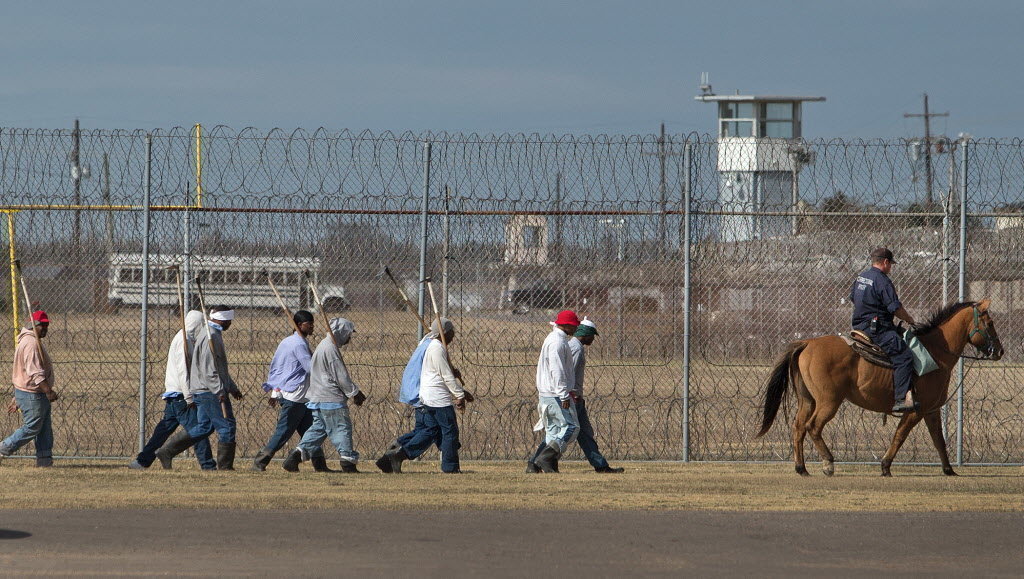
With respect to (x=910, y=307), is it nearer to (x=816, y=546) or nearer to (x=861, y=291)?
(x=861, y=291)

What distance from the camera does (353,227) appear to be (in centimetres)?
1306

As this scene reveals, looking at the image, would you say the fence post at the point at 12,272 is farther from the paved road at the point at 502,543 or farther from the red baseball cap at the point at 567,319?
the red baseball cap at the point at 567,319

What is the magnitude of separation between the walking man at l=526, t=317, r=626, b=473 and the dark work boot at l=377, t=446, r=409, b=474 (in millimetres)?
1189

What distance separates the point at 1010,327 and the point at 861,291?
12.3 feet

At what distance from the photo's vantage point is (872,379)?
12633mm

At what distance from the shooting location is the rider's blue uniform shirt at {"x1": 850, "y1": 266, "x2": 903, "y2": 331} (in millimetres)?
12180

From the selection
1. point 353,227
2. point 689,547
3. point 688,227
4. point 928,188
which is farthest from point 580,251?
point 689,547

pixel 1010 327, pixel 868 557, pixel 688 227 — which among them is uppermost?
pixel 688 227

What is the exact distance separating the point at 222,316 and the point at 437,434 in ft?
7.41

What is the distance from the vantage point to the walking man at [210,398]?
476 inches

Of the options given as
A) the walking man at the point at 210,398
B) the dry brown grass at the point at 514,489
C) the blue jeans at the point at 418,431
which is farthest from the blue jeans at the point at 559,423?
the walking man at the point at 210,398

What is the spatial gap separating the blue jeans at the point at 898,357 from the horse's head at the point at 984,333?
0.64 metres

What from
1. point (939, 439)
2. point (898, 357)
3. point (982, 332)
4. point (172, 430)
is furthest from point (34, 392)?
point (982, 332)

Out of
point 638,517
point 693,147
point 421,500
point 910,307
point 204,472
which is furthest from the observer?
point 910,307
